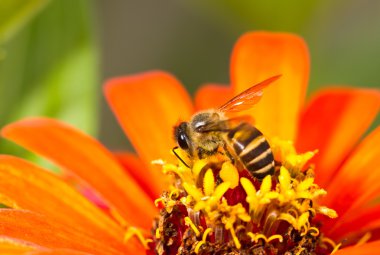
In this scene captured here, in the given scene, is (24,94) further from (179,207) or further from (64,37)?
(179,207)

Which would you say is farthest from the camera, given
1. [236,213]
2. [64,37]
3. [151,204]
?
[64,37]

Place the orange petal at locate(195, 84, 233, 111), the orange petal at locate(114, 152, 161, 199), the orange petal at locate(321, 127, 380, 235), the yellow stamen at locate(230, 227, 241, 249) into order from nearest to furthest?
the yellow stamen at locate(230, 227, 241, 249) → the orange petal at locate(321, 127, 380, 235) → the orange petal at locate(114, 152, 161, 199) → the orange petal at locate(195, 84, 233, 111)

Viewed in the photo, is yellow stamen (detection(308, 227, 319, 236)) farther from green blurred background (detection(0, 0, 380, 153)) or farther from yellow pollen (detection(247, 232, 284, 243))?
green blurred background (detection(0, 0, 380, 153))

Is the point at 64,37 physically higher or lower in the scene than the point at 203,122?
higher

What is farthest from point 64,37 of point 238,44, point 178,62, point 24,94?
point 178,62

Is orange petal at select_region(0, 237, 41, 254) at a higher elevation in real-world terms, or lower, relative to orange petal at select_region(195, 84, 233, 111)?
lower

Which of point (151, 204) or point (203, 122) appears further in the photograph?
point (151, 204)

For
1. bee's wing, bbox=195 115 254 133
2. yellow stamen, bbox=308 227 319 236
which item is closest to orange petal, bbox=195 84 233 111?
bee's wing, bbox=195 115 254 133

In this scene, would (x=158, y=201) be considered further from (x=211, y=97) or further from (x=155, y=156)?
(x=211, y=97)
